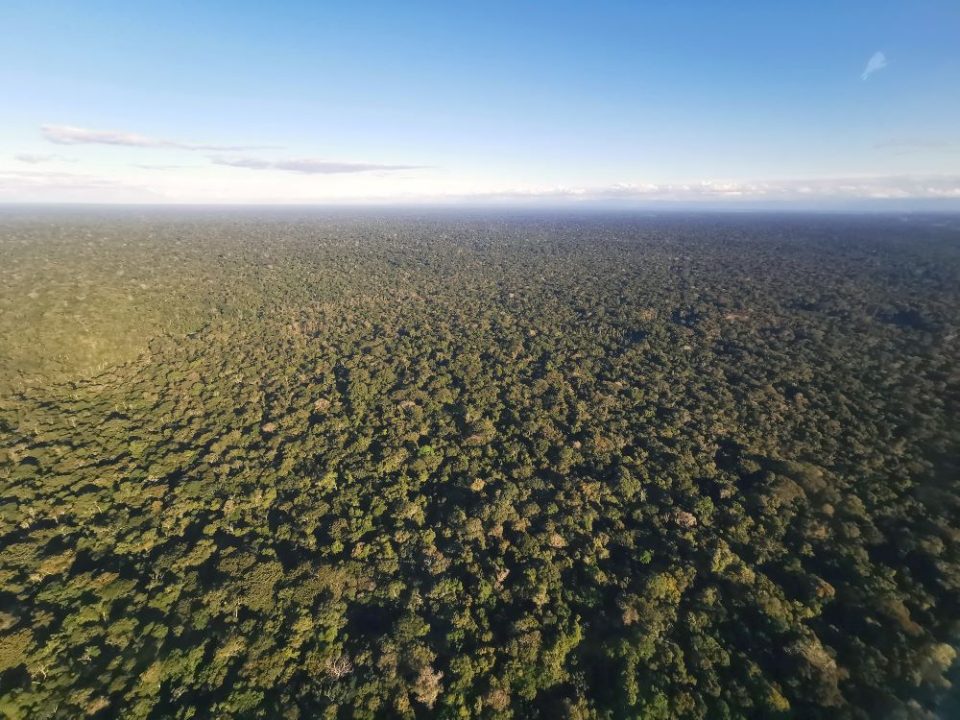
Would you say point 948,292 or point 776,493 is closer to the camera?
point 776,493

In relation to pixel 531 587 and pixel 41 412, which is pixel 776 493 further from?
pixel 41 412

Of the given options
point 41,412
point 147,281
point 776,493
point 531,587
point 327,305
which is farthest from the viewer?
point 147,281

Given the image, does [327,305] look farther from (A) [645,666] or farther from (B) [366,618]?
(A) [645,666]

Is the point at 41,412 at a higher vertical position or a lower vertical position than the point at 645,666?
higher

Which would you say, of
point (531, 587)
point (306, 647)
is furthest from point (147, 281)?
point (531, 587)

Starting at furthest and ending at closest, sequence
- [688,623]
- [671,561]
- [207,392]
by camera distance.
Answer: [207,392] < [671,561] < [688,623]

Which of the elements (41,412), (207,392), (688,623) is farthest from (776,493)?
(41,412)
